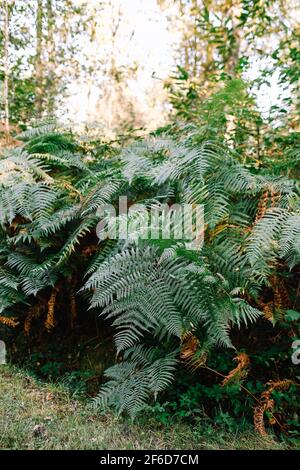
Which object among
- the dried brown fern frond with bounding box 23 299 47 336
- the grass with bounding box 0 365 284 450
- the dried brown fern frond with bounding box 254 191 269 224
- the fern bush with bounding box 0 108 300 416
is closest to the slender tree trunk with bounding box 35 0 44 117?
the fern bush with bounding box 0 108 300 416

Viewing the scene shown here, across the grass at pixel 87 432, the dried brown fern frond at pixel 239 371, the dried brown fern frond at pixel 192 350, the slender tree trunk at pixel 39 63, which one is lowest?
the grass at pixel 87 432

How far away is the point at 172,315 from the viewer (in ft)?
7.86

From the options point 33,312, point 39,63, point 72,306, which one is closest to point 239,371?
point 72,306

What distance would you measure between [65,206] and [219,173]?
4.01 ft

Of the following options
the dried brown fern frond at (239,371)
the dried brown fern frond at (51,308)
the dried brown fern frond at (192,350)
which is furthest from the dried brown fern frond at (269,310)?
the dried brown fern frond at (51,308)

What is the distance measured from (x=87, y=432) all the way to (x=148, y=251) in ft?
3.45

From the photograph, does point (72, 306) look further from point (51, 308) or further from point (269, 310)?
point (269, 310)

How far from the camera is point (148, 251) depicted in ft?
8.43

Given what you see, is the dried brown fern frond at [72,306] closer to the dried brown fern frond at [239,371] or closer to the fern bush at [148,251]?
the fern bush at [148,251]

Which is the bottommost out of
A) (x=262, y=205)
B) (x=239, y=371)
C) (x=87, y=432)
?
(x=87, y=432)

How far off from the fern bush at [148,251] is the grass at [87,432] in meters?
0.14

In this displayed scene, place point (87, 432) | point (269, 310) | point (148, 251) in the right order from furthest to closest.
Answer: point (269, 310), point (148, 251), point (87, 432)

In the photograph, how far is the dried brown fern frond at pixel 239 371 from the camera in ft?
8.11
